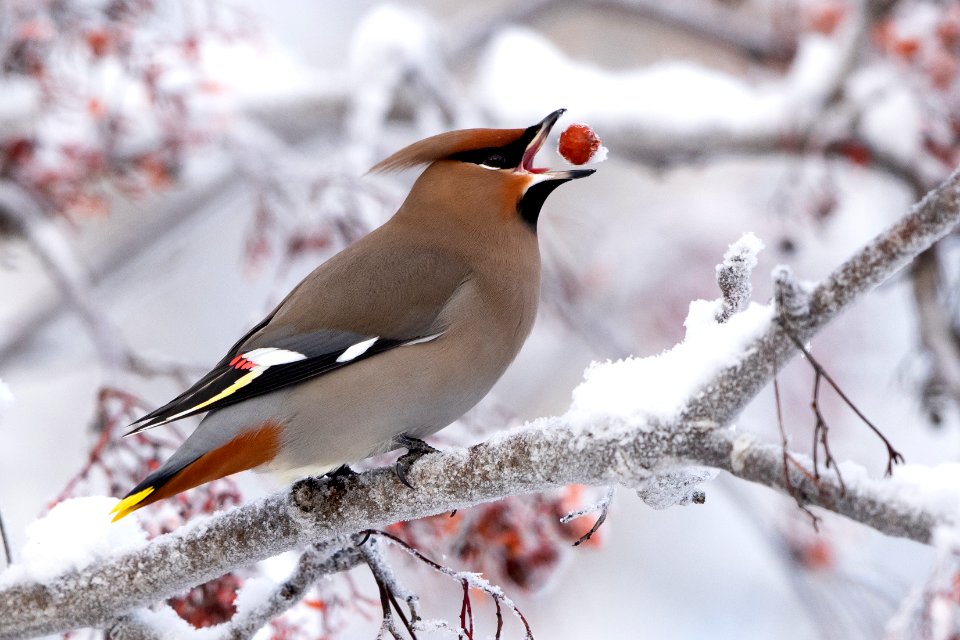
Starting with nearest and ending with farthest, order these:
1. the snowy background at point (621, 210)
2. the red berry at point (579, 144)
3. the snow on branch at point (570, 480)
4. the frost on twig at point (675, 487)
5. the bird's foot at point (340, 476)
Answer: the snow on branch at point (570, 480)
the frost on twig at point (675, 487)
the bird's foot at point (340, 476)
the red berry at point (579, 144)
the snowy background at point (621, 210)

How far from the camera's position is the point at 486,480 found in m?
1.81

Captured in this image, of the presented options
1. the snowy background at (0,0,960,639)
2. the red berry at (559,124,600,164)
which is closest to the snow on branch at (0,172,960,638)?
the snowy background at (0,0,960,639)

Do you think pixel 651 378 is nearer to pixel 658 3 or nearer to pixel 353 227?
pixel 353 227

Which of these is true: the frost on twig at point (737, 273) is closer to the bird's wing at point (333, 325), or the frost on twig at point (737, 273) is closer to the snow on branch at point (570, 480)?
the snow on branch at point (570, 480)

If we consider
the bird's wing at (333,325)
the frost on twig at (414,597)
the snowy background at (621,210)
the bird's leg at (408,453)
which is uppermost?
the snowy background at (621,210)

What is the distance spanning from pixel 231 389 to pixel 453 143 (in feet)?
3.03

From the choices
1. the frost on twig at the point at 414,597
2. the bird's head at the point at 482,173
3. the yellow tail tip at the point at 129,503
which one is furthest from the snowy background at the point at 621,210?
the frost on twig at the point at 414,597

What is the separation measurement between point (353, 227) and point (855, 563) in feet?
9.22

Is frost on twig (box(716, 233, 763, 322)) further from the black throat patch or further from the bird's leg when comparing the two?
the black throat patch

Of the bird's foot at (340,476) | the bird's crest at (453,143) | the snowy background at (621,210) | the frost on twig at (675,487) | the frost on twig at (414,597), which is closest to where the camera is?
the frost on twig at (675,487)

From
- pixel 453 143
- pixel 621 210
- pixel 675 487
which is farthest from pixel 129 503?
pixel 621 210

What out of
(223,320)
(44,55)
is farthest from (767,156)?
(223,320)

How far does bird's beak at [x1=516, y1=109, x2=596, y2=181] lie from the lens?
8.92 ft

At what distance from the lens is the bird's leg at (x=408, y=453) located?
2002 millimetres
